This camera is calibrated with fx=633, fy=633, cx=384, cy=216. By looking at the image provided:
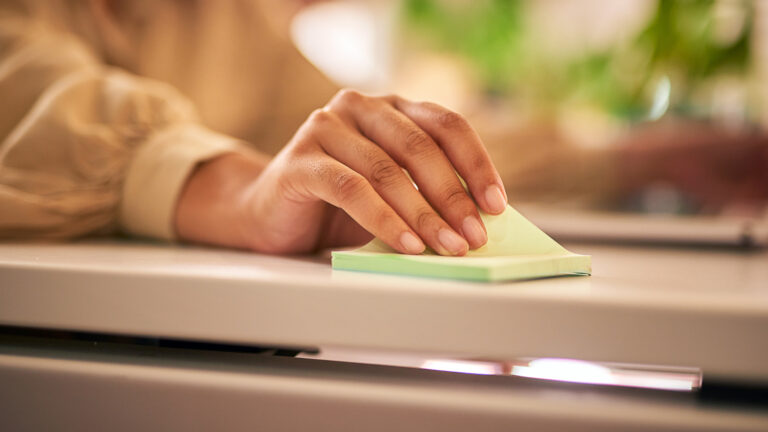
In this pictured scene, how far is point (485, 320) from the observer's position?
0.25 m

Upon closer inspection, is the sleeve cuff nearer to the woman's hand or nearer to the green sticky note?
the woman's hand

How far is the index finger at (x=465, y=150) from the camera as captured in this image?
0.37m

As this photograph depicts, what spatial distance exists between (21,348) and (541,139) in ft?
3.67

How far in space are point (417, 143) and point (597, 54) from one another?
2.61 meters

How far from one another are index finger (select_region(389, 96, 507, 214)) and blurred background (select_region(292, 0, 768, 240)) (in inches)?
28.5

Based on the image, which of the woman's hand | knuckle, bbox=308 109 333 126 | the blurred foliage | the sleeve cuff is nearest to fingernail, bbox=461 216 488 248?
the woman's hand

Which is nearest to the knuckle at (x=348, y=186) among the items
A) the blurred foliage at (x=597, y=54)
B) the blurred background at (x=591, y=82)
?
the blurred background at (x=591, y=82)

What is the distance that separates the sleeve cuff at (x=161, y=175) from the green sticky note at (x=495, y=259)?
0.73ft

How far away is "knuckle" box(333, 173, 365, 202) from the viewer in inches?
14.4

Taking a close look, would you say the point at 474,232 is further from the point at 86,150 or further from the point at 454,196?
the point at 86,150

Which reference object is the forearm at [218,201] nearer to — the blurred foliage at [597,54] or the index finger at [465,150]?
the index finger at [465,150]

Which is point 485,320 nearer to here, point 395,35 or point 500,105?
point 500,105

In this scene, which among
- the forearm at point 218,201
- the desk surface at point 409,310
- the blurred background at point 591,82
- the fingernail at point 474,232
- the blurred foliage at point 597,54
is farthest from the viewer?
the blurred foliage at point 597,54

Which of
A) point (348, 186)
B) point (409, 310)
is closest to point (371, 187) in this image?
point (348, 186)
